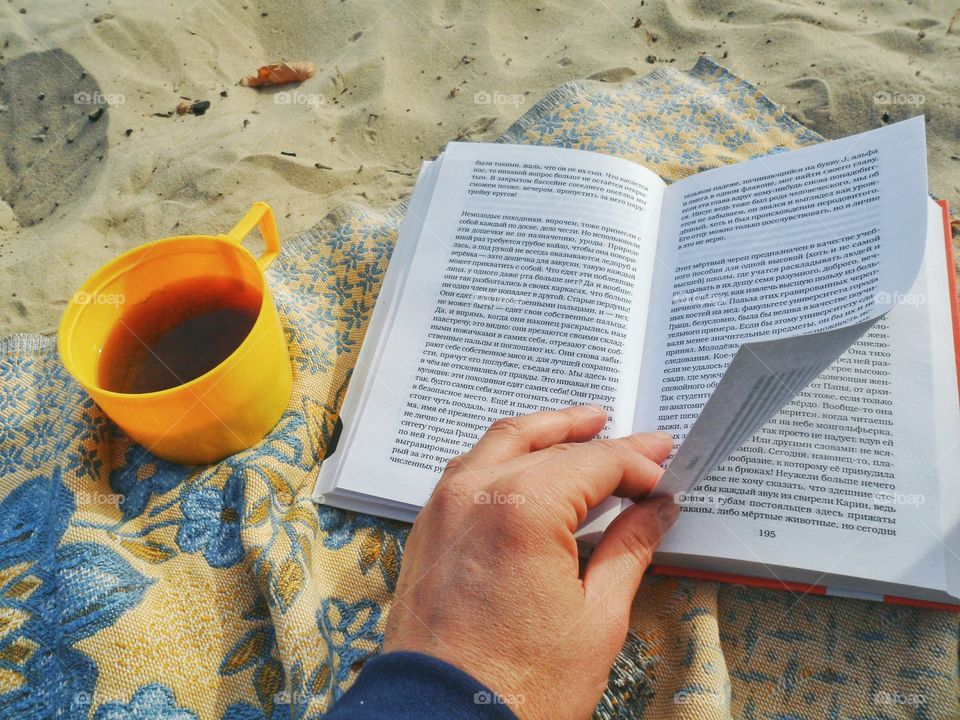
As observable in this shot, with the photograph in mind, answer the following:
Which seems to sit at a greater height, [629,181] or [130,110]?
[130,110]

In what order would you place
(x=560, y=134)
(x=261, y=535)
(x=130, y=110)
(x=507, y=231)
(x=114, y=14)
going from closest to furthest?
(x=261, y=535)
(x=507, y=231)
(x=560, y=134)
(x=130, y=110)
(x=114, y=14)

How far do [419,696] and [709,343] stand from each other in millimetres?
519

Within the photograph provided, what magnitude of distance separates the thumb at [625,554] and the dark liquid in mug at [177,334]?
0.46 meters

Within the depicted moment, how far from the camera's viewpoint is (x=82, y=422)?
82 cm

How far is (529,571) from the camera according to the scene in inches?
22.5

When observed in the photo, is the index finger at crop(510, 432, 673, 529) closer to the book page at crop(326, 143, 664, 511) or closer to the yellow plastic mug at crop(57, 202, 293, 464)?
the book page at crop(326, 143, 664, 511)

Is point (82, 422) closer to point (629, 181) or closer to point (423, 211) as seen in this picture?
point (423, 211)

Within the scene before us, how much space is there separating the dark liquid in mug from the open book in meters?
0.18

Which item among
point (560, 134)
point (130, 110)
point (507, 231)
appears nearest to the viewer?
point (507, 231)

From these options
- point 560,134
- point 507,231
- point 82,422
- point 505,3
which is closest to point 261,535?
point 82,422

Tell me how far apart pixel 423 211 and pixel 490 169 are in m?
0.12

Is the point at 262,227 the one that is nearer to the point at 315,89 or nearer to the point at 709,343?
the point at 709,343

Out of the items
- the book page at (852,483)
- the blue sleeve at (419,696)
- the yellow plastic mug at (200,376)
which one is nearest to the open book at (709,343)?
the book page at (852,483)

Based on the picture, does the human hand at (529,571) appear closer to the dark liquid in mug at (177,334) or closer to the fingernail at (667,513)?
the fingernail at (667,513)
